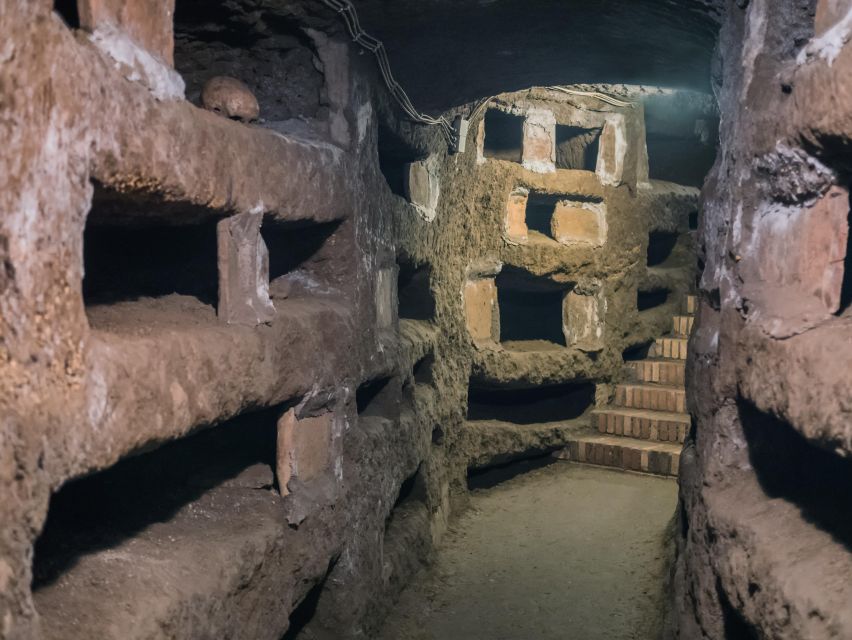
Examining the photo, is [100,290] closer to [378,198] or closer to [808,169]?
[378,198]

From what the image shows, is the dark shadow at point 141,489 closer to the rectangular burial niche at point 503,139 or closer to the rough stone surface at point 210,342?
the rough stone surface at point 210,342

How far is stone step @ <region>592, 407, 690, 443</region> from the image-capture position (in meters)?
6.12

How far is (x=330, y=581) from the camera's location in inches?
129

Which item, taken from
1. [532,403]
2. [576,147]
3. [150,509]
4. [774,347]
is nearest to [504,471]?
[532,403]

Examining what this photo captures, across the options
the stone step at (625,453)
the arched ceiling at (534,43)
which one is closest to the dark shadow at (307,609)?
the arched ceiling at (534,43)

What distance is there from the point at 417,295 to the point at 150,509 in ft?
9.08

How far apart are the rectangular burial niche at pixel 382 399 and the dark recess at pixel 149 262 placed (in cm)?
119

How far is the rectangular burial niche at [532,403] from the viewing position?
6449mm

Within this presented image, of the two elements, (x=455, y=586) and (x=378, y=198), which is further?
(x=455, y=586)

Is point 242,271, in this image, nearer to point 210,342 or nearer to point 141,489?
point 210,342

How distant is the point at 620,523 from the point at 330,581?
2.33 metres

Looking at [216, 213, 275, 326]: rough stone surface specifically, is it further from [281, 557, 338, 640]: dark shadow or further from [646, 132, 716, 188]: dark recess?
[646, 132, 716, 188]: dark recess

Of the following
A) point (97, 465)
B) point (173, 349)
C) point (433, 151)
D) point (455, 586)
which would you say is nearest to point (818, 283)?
point (173, 349)

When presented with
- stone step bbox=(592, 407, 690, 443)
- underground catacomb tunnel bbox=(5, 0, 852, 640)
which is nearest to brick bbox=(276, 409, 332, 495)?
underground catacomb tunnel bbox=(5, 0, 852, 640)
